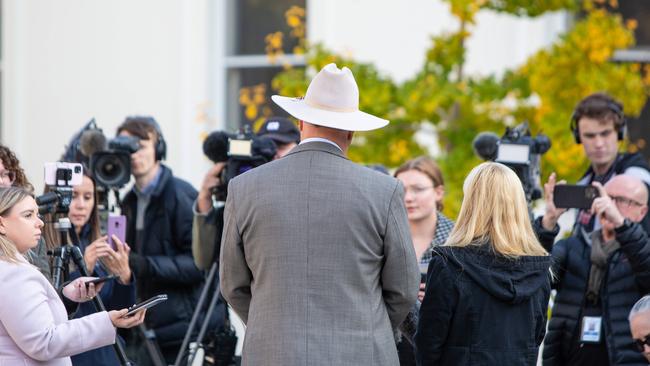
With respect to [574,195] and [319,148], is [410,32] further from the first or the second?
[319,148]

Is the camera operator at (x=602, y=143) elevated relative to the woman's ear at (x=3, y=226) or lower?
elevated

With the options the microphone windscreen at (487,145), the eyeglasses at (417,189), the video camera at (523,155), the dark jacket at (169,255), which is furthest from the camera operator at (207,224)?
the video camera at (523,155)

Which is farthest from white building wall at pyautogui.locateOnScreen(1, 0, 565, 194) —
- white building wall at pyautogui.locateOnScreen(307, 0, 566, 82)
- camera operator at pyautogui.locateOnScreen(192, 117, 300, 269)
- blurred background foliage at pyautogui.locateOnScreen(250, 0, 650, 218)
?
camera operator at pyautogui.locateOnScreen(192, 117, 300, 269)

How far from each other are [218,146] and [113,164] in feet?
1.71

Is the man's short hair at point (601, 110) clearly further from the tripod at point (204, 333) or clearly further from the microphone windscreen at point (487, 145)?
the tripod at point (204, 333)

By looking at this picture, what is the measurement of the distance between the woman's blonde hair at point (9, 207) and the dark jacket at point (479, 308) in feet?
4.82

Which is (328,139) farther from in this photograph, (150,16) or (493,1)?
(150,16)

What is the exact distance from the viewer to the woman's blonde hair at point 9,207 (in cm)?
384

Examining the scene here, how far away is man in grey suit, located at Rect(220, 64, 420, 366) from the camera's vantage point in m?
3.64

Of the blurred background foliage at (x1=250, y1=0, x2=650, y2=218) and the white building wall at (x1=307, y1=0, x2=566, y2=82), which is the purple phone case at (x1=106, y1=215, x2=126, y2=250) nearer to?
the blurred background foliage at (x1=250, y1=0, x2=650, y2=218)

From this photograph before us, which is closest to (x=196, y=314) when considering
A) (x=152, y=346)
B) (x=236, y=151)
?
(x=152, y=346)

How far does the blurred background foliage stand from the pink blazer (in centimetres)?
346

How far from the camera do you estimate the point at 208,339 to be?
5.58m

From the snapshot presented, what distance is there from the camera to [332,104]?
12.7 ft
